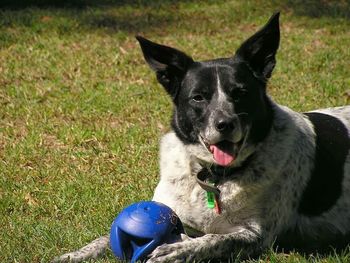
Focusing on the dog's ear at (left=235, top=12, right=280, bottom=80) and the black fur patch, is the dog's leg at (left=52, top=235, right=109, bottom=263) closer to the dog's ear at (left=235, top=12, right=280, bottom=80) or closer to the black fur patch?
the black fur patch

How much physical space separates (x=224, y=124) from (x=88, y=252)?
3.81 ft

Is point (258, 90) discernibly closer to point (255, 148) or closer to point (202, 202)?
point (255, 148)

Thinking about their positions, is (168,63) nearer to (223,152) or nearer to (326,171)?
(223,152)

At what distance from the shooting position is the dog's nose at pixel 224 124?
4375 mm

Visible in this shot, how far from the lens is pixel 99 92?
28.4 ft

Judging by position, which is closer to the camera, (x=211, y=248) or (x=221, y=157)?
(x=211, y=248)

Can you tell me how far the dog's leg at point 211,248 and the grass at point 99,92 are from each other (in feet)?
0.49

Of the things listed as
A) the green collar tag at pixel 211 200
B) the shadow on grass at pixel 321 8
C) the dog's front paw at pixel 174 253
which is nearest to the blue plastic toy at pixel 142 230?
the dog's front paw at pixel 174 253

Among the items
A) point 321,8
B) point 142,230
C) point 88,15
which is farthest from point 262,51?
point 321,8

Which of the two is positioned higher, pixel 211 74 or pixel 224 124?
pixel 211 74

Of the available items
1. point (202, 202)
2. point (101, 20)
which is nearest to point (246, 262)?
point (202, 202)

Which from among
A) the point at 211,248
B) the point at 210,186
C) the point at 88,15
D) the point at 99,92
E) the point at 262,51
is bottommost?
the point at 88,15

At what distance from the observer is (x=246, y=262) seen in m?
4.39

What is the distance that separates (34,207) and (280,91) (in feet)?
13.0
